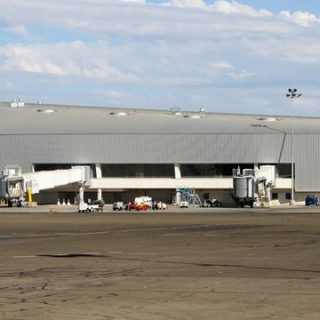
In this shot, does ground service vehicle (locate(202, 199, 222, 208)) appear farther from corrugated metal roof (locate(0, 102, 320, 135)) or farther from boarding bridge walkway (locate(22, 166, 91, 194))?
boarding bridge walkway (locate(22, 166, 91, 194))

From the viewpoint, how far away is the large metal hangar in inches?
5517

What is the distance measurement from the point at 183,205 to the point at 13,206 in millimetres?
24606

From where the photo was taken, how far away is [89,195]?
14838 centimetres

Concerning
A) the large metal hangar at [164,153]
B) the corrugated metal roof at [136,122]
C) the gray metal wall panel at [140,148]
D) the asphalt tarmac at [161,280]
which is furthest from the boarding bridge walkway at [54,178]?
the asphalt tarmac at [161,280]

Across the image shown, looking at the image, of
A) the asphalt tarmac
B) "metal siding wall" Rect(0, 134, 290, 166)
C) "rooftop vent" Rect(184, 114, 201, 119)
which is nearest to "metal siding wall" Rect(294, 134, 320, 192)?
"metal siding wall" Rect(0, 134, 290, 166)

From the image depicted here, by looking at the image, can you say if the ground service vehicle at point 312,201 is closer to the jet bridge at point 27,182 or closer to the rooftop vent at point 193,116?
the rooftop vent at point 193,116

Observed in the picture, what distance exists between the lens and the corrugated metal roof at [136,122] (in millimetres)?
144625

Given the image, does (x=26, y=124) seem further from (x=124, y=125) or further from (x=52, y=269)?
(x=52, y=269)

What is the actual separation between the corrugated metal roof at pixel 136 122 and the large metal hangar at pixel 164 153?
0.18 metres

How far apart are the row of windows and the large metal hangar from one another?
0.17m

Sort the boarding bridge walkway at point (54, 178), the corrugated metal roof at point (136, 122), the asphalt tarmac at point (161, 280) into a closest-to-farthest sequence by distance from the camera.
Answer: the asphalt tarmac at point (161, 280) < the boarding bridge walkway at point (54, 178) < the corrugated metal roof at point (136, 122)

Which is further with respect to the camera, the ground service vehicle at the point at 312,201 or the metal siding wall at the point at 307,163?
the metal siding wall at the point at 307,163

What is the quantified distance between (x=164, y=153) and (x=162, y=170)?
132 inches

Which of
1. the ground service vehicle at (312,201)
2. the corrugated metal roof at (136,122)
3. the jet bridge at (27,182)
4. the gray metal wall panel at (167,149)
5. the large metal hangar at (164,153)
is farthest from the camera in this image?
the corrugated metal roof at (136,122)
